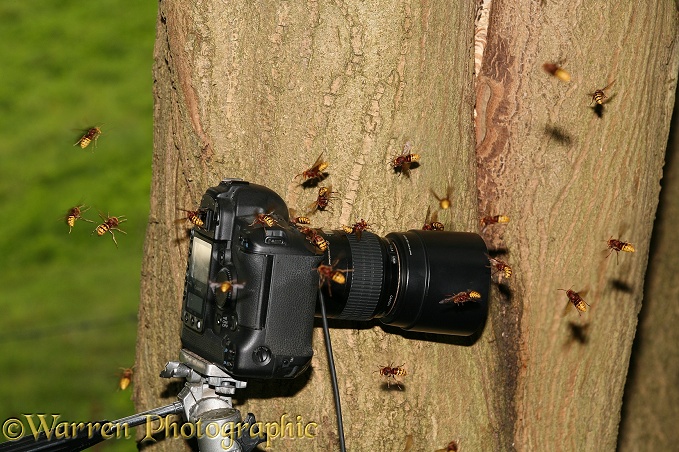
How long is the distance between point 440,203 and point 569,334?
25.4 inches

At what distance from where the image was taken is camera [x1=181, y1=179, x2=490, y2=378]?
2.17 m

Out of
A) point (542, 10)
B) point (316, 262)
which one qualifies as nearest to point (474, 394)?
point (316, 262)

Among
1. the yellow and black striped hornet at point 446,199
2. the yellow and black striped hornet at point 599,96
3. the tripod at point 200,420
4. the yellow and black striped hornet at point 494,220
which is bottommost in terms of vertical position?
the tripod at point 200,420

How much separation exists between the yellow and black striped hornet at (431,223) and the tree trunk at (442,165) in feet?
0.08

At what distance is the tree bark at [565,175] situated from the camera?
2.70m

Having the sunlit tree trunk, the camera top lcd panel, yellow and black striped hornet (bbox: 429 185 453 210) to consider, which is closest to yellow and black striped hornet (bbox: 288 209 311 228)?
the camera top lcd panel

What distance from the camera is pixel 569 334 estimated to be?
2840 mm

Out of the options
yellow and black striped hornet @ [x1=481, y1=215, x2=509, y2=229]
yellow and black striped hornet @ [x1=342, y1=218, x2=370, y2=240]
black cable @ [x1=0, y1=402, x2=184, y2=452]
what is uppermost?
yellow and black striped hornet @ [x1=481, y1=215, x2=509, y2=229]

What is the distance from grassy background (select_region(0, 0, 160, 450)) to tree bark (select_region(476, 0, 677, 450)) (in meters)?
3.32

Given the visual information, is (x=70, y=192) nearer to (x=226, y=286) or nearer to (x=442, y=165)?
(x=442, y=165)

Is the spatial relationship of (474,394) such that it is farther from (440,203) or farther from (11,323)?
(11,323)

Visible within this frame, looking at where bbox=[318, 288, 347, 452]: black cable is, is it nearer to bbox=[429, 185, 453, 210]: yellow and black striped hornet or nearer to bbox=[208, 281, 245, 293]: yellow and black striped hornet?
bbox=[208, 281, 245, 293]: yellow and black striped hornet

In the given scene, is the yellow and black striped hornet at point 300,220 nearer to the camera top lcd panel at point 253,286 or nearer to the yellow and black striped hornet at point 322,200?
the yellow and black striped hornet at point 322,200

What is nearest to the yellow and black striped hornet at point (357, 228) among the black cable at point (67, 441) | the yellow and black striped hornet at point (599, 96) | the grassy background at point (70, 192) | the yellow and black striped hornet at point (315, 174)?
the yellow and black striped hornet at point (315, 174)
